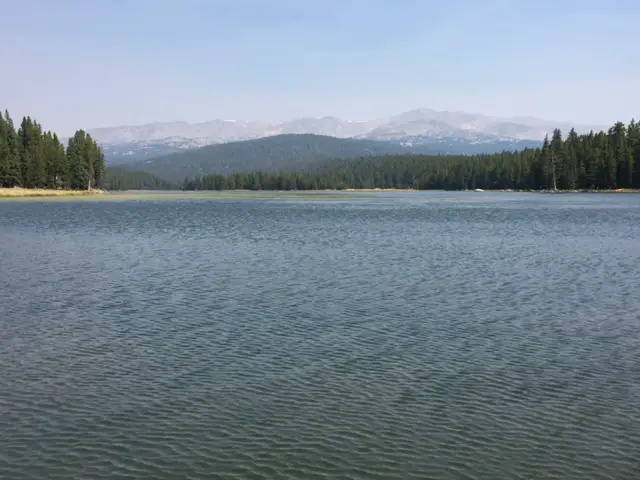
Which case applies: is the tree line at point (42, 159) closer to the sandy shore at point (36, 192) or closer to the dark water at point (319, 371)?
the sandy shore at point (36, 192)

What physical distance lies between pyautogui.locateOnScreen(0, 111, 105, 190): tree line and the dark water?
435ft

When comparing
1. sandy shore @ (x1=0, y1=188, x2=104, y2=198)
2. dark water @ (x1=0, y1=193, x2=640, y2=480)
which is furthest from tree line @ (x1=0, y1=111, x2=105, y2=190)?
dark water @ (x1=0, y1=193, x2=640, y2=480)

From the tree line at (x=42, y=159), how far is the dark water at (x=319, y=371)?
132586 mm

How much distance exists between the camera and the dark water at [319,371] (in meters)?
12.8

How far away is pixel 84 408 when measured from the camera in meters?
15.4

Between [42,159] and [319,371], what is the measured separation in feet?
534

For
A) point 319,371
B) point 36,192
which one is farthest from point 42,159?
point 319,371

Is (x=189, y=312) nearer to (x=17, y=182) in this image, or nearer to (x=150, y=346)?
(x=150, y=346)

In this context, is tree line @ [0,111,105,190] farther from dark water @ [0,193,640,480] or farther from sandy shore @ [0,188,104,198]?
dark water @ [0,193,640,480]

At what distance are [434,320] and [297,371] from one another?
8.53m

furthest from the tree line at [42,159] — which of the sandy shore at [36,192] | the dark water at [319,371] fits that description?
the dark water at [319,371]

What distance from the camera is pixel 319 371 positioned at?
18344mm

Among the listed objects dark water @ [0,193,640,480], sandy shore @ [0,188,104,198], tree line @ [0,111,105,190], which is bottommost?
dark water @ [0,193,640,480]

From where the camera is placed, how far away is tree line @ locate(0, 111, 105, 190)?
6230 inches
